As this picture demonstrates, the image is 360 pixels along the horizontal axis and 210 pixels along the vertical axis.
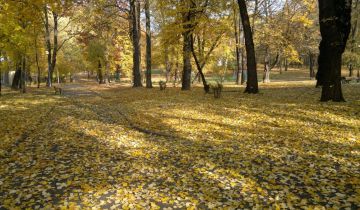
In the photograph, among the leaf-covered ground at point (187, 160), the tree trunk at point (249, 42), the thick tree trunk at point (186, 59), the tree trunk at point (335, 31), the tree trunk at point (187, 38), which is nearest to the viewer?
the leaf-covered ground at point (187, 160)

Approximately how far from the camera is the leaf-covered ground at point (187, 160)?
5887 millimetres

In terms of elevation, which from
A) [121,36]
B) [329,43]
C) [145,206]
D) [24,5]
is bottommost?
[145,206]

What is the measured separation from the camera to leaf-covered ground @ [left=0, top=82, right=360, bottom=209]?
5.89 m

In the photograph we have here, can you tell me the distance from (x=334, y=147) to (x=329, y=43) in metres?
7.48

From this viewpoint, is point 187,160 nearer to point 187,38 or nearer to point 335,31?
point 335,31

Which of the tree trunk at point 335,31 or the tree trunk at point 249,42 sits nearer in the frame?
the tree trunk at point 335,31

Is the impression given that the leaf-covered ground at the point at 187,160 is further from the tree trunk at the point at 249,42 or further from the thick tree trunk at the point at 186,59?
the thick tree trunk at the point at 186,59

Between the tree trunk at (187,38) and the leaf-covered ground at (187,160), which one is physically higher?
the tree trunk at (187,38)

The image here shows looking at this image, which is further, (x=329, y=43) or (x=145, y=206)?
(x=329, y=43)

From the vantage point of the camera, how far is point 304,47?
42.2 m

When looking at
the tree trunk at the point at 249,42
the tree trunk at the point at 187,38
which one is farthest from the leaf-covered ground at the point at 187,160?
the tree trunk at the point at 187,38

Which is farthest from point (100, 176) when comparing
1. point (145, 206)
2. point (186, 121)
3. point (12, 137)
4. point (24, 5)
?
point (24, 5)

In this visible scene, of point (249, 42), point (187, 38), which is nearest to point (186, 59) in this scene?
point (187, 38)

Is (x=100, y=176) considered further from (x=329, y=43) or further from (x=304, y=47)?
(x=304, y=47)
